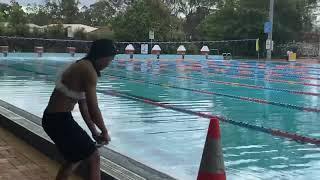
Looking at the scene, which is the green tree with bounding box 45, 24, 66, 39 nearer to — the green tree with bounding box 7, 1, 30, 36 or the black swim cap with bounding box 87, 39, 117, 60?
the green tree with bounding box 7, 1, 30, 36

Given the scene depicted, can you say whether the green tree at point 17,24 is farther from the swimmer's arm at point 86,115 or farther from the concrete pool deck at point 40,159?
the swimmer's arm at point 86,115

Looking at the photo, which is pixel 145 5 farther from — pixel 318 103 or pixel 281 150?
pixel 281 150

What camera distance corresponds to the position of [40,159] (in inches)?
237

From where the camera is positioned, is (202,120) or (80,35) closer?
(202,120)

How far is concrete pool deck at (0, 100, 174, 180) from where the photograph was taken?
5096mm

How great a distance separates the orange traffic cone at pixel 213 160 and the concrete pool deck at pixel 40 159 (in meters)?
0.97

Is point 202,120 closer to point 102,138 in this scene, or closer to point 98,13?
point 102,138

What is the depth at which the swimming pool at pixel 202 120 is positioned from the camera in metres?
6.17

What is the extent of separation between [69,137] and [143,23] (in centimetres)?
3899

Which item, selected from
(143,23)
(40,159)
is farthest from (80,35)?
(40,159)

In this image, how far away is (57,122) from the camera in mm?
4051

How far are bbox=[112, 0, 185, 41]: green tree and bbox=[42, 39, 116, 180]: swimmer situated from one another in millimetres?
38801

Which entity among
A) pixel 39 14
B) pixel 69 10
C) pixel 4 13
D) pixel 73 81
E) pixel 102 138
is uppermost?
pixel 69 10

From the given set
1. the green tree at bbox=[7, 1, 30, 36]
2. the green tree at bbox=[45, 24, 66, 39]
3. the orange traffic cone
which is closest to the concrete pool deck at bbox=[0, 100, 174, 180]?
the orange traffic cone
